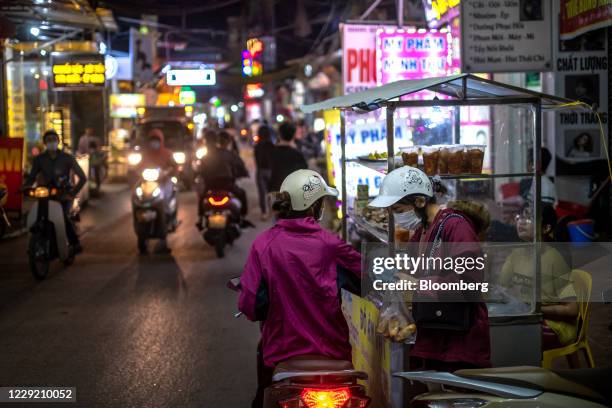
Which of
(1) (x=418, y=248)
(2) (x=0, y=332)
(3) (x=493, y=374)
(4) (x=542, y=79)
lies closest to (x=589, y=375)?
(3) (x=493, y=374)

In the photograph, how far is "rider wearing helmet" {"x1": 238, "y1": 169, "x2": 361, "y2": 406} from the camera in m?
4.11

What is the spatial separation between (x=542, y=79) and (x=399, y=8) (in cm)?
290

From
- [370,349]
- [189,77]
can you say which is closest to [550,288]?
[370,349]

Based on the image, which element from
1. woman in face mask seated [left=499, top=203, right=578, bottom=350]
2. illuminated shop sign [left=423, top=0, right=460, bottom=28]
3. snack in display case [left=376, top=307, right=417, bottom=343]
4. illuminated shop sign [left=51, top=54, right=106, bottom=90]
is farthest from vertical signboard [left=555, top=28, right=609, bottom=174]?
illuminated shop sign [left=51, top=54, right=106, bottom=90]

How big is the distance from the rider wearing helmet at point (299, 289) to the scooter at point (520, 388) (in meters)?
0.53

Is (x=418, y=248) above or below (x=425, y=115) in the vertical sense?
below

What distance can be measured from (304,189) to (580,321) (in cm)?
274

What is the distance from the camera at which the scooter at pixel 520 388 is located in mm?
3447

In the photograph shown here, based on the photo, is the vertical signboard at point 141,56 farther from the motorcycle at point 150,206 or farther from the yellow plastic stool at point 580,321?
the yellow plastic stool at point 580,321

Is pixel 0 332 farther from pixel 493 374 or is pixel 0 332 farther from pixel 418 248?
pixel 493 374

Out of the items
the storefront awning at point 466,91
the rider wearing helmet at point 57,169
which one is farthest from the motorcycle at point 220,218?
the storefront awning at point 466,91

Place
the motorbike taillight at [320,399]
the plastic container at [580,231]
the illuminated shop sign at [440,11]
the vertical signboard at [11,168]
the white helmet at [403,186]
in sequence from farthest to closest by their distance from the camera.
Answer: the vertical signboard at [11,168] < the illuminated shop sign at [440,11] < the plastic container at [580,231] < the white helmet at [403,186] < the motorbike taillight at [320,399]

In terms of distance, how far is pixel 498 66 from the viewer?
301 inches

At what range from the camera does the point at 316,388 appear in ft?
12.3
